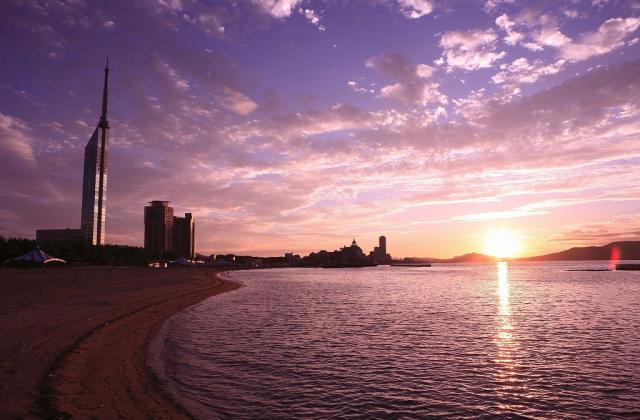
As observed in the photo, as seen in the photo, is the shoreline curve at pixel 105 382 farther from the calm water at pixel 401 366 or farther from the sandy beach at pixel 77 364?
the calm water at pixel 401 366

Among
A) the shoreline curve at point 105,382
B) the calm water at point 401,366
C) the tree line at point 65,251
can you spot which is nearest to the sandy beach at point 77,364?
the shoreline curve at point 105,382

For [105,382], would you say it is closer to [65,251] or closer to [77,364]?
[77,364]

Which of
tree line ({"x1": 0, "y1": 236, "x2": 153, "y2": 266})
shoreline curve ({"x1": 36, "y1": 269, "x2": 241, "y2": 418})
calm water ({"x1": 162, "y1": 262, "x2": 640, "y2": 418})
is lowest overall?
calm water ({"x1": 162, "y1": 262, "x2": 640, "y2": 418})

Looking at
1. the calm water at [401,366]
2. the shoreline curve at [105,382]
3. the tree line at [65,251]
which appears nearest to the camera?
the shoreline curve at [105,382]

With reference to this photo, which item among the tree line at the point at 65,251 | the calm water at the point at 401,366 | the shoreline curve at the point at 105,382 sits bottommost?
the calm water at the point at 401,366

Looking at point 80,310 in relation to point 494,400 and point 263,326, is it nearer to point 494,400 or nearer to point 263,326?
point 263,326

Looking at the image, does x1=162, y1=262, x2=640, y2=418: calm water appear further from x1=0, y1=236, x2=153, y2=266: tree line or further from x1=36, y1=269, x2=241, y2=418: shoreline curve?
x1=0, y1=236, x2=153, y2=266: tree line

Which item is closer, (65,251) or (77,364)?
(77,364)

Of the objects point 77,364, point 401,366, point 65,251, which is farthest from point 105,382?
point 65,251

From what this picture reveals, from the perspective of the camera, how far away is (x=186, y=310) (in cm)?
4175

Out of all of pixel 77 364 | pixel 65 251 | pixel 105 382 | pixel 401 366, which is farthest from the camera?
pixel 65 251

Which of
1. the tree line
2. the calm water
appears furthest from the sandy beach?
the tree line

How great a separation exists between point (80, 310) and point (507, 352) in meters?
30.1

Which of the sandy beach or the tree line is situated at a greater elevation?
the tree line
